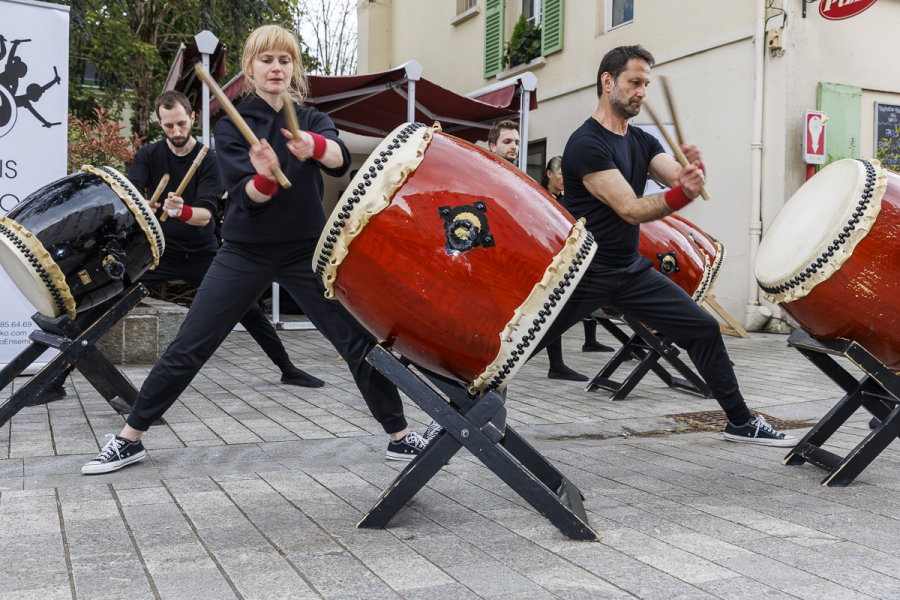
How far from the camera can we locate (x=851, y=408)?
3.40 metres

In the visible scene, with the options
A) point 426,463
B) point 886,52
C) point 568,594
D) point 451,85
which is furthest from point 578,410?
point 451,85

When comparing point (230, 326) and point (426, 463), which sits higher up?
point (230, 326)

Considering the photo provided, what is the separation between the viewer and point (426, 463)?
8.39ft

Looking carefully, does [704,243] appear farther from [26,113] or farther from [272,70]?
[26,113]

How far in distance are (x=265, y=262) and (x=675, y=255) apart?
2.76 m

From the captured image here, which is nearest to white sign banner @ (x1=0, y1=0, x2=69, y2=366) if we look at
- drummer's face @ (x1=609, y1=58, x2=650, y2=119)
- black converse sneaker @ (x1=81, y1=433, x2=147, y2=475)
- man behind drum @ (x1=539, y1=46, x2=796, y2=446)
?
black converse sneaker @ (x1=81, y1=433, x2=147, y2=475)

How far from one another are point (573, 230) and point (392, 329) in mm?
637

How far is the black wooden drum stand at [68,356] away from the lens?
3.75 m

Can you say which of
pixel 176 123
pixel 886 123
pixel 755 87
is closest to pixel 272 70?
pixel 176 123

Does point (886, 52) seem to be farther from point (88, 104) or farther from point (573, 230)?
point (88, 104)

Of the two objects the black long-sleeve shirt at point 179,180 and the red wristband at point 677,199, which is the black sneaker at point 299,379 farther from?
the red wristband at point 677,199

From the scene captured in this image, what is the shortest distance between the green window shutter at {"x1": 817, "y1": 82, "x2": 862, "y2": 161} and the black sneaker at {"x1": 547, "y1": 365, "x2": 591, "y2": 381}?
492 centimetres

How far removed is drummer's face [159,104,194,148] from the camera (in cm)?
447

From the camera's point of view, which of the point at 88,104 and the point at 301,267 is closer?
the point at 301,267
